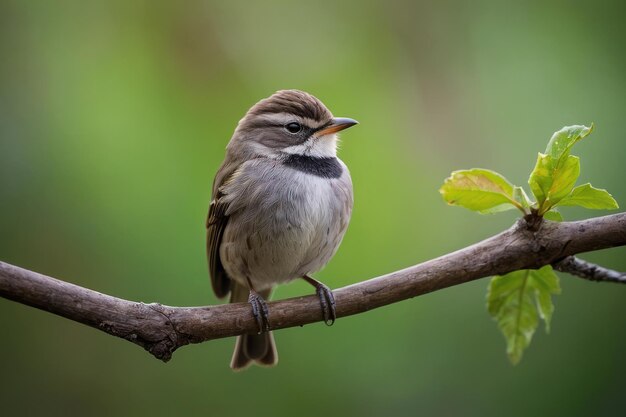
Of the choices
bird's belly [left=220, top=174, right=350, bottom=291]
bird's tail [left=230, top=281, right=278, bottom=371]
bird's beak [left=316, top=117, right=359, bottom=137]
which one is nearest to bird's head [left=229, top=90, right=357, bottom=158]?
bird's beak [left=316, top=117, right=359, bottom=137]

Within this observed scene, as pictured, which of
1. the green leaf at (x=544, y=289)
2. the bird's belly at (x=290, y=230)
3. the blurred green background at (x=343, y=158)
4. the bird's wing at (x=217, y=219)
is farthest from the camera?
the bird's wing at (x=217, y=219)

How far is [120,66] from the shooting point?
4203 mm

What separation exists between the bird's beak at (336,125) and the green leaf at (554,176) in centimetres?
152

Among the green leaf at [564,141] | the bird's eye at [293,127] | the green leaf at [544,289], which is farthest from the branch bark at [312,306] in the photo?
the bird's eye at [293,127]

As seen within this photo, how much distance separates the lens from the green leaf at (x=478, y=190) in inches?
112

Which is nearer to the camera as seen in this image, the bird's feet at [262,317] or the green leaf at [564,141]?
the green leaf at [564,141]

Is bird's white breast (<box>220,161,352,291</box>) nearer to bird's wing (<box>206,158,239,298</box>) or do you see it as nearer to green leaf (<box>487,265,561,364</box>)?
bird's wing (<box>206,158,239,298</box>)

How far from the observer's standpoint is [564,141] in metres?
2.69

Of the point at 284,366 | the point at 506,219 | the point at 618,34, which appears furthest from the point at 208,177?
the point at 618,34

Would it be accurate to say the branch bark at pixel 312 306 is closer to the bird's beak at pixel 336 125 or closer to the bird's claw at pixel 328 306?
the bird's claw at pixel 328 306

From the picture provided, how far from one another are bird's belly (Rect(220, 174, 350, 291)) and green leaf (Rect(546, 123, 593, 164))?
1.54 meters

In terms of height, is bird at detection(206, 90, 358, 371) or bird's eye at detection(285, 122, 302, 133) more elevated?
bird's eye at detection(285, 122, 302, 133)

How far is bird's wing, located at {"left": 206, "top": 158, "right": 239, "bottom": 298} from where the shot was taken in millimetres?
4219

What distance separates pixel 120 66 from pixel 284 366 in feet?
6.84
